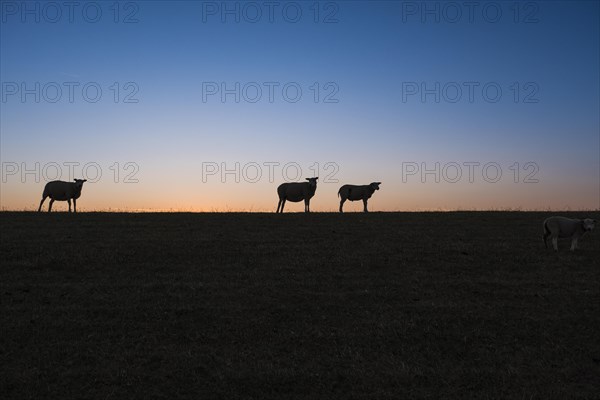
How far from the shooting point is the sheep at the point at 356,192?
43.8 m

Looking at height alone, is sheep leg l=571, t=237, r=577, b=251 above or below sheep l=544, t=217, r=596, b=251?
below

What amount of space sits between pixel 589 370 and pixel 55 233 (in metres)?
22.1

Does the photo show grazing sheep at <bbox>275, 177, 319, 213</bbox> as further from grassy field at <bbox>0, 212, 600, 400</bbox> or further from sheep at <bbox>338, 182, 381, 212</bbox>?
grassy field at <bbox>0, 212, 600, 400</bbox>

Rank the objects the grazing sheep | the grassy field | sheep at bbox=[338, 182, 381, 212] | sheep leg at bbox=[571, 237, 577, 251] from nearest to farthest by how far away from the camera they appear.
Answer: the grassy field < sheep leg at bbox=[571, 237, 577, 251] < the grazing sheep < sheep at bbox=[338, 182, 381, 212]

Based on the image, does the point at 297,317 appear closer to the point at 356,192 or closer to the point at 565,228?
the point at 565,228

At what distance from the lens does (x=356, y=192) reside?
43.9 metres

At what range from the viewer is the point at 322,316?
1420cm

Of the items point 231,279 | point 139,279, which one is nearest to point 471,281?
point 231,279

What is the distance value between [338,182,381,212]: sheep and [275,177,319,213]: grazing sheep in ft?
9.74

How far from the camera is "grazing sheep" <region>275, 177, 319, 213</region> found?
41.8 m

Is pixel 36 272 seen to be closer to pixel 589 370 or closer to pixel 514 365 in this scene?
pixel 514 365

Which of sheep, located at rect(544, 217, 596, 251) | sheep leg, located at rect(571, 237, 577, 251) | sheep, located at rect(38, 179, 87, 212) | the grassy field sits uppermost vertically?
sheep, located at rect(38, 179, 87, 212)

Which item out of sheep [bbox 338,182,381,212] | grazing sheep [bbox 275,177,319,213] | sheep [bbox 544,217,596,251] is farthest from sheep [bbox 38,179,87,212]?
sheep [bbox 544,217,596,251]

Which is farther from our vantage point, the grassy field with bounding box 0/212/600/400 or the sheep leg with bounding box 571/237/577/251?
the sheep leg with bounding box 571/237/577/251
